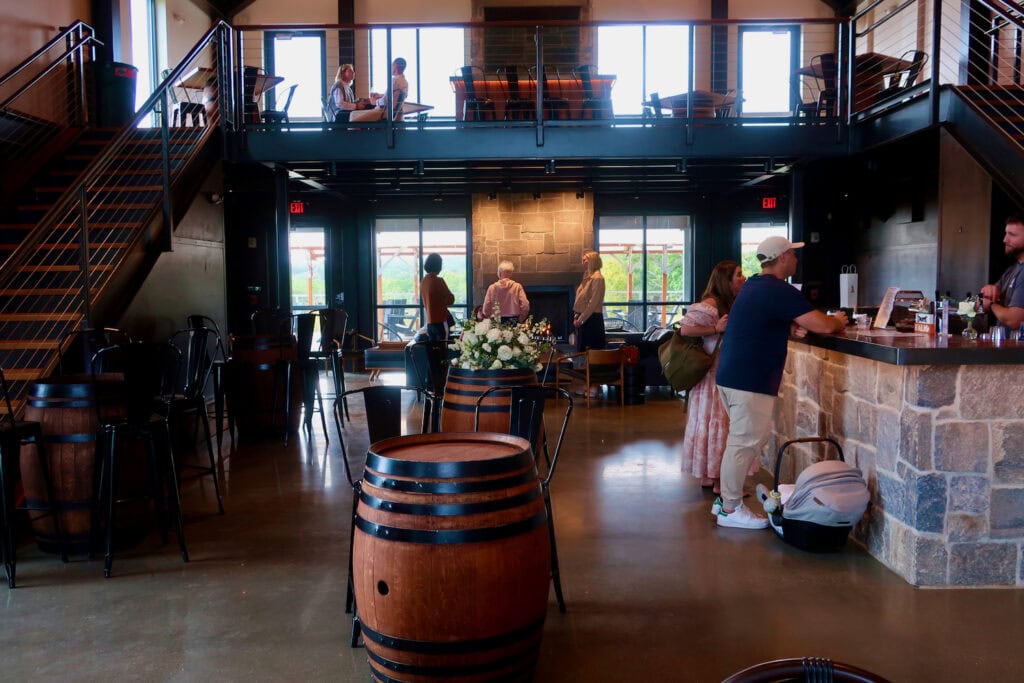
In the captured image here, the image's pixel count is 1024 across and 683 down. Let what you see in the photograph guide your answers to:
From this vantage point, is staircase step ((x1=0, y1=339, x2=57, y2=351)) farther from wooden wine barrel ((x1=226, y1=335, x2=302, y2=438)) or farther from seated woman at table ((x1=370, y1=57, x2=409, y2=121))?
seated woman at table ((x1=370, y1=57, x2=409, y2=121))

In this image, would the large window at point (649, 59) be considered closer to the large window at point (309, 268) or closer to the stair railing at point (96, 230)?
the large window at point (309, 268)

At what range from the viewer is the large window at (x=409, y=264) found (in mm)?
13438

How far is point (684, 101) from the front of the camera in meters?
9.02

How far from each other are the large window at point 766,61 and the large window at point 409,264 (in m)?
4.98

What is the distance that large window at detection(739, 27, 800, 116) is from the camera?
516 inches

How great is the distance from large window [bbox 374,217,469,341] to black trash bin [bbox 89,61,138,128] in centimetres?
459

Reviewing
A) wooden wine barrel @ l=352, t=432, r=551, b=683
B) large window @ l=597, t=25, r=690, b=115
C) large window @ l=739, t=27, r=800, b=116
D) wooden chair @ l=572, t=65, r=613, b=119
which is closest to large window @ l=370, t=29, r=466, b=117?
large window @ l=597, t=25, r=690, b=115

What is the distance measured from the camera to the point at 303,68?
43.8ft

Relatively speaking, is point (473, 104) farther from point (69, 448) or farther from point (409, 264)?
point (69, 448)

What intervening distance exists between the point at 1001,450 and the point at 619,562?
170cm

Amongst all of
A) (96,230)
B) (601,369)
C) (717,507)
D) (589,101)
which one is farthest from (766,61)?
(717,507)

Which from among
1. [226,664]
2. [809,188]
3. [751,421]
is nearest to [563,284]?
[809,188]

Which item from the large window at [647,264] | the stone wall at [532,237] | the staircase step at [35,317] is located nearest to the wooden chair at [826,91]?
the stone wall at [532,237]

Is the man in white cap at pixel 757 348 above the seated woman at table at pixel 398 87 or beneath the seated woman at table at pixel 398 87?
beneath
